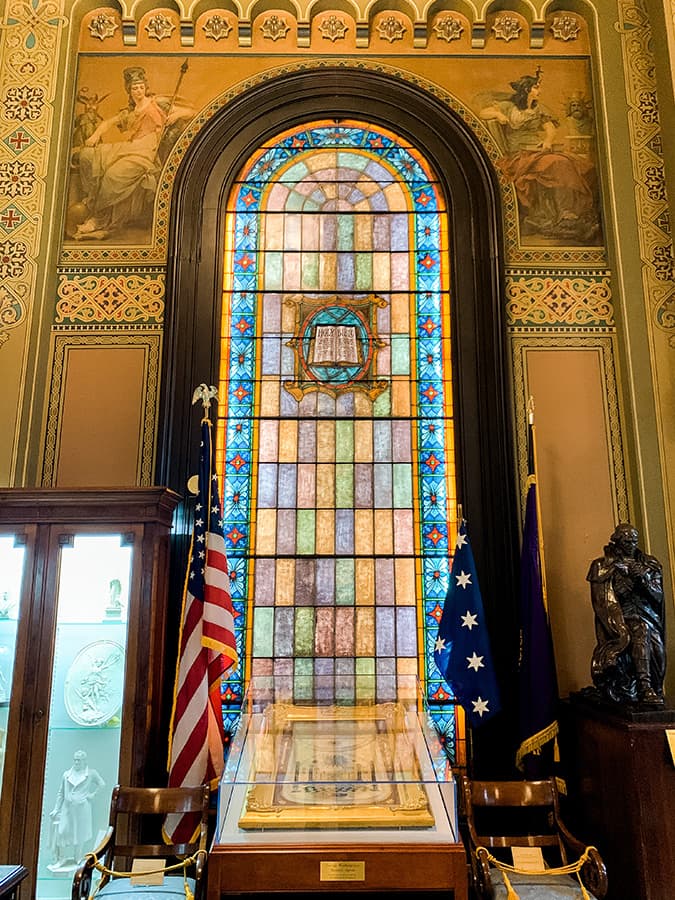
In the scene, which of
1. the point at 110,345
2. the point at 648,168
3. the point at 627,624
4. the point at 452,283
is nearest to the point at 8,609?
the point at 110,345

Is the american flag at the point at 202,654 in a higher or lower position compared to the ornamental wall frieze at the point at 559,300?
lower

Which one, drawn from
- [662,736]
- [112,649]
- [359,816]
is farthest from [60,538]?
[662,736]

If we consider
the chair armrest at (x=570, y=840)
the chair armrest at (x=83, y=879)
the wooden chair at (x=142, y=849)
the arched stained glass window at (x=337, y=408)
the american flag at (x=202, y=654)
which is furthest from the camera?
the arched stained glass window at (x=337, y=408)

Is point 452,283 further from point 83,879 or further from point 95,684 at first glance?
point 83,879

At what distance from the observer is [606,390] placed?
6.55m

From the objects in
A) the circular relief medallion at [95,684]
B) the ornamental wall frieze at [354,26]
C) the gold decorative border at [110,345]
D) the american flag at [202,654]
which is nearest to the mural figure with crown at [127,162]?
the ornamental wall frieze at [354,26]

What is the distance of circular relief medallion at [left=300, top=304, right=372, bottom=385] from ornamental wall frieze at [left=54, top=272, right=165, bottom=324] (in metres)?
1.22

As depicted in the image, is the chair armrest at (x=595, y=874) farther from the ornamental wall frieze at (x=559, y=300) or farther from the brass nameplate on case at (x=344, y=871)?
the ornamental wall frieze at (x=559, y=300)

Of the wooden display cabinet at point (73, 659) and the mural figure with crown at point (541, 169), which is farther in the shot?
the mural figure with crown at point (541, 169)

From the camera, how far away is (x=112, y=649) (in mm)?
5371

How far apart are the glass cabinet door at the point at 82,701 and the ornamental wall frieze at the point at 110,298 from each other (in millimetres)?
2003

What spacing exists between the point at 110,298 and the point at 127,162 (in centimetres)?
132

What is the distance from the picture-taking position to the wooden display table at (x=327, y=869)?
3418mm

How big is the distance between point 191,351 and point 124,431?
82 cm
